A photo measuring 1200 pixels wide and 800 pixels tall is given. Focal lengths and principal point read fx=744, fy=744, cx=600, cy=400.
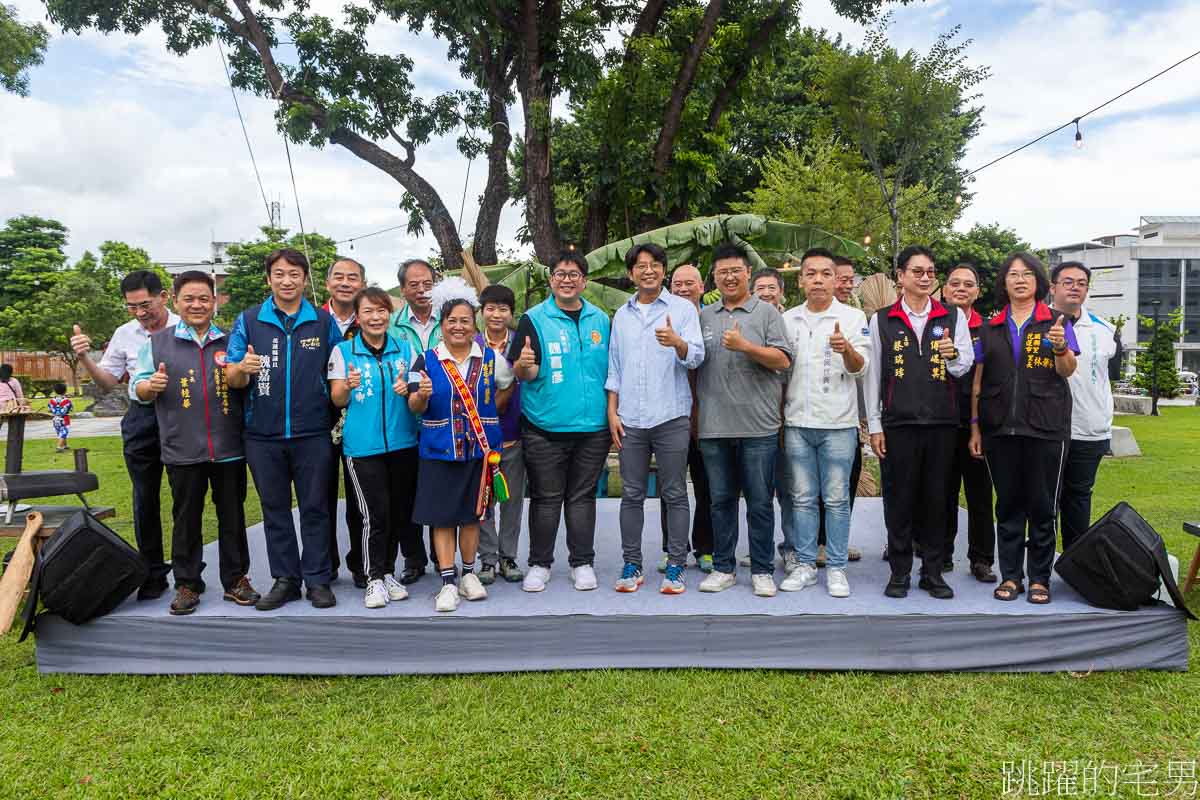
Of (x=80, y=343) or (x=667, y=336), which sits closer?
(x=667, y=336)

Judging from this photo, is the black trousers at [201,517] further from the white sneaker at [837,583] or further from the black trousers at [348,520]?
the white sneaker at [837,583]

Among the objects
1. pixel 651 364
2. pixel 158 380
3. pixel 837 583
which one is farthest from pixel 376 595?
pixel 837 583

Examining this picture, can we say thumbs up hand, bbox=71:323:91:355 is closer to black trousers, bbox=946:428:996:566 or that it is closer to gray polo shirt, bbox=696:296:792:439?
gray polo shirt, bbox=696:296:792:439

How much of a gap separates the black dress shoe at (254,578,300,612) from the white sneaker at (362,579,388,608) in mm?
363

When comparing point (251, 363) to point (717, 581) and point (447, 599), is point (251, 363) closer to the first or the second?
point (447, 599)

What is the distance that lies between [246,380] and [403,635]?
1.38 m

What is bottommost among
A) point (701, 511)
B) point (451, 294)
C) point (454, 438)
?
point (701, 511)

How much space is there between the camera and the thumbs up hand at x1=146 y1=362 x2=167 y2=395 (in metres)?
3.35

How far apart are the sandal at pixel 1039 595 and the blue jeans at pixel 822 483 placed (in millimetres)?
856

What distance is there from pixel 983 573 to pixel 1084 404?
0.99 meters

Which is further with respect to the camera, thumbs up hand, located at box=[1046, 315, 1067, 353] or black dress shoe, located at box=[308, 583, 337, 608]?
black dress shoe, located at box=[308, 583, 337, 608]

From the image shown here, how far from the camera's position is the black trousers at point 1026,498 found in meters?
3.48

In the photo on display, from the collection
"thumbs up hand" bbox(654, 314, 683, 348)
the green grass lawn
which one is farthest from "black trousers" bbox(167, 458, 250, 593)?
"thumbs up hand" bbox(654, 314, 683, 348)

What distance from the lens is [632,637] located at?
3451 millimetres
